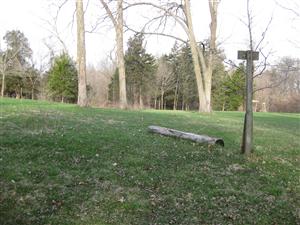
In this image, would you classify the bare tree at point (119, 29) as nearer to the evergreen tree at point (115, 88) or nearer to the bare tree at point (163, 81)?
the evergreen tree at point (115, 88)

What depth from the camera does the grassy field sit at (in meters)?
4.93

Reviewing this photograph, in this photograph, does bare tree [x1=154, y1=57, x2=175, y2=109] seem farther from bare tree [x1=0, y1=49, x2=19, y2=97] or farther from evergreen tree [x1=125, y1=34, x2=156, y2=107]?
bare tree [x1=0, y1=49, x2=19, y2=97]

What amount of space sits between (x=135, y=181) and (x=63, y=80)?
37862mm

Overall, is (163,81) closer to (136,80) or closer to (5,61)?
(136,80)

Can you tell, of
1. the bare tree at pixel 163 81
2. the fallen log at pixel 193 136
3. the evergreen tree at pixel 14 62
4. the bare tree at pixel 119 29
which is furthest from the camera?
the bare tree at pixel 163 81

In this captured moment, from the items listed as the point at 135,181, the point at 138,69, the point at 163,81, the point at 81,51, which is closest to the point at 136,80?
the point at 138,69

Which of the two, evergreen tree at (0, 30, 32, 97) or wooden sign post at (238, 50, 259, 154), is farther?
evergreen tree at (0, 30, 32, 97)

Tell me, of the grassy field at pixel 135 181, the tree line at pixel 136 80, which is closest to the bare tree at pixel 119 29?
the grassy field at pixel 135 181

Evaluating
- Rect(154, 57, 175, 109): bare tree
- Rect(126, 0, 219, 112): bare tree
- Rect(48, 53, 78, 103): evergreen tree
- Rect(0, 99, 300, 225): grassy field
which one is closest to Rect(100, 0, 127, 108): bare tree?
Rect(126, 0, 219, 112): bare tree

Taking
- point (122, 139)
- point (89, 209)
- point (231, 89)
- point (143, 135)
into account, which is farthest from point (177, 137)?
point (231, 89)

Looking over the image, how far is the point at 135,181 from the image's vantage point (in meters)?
6.11

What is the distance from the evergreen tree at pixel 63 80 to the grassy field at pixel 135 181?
33851 millimetres

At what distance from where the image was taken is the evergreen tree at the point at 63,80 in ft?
139

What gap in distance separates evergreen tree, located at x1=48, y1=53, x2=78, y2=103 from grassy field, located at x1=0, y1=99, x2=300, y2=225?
3385 centimetres
